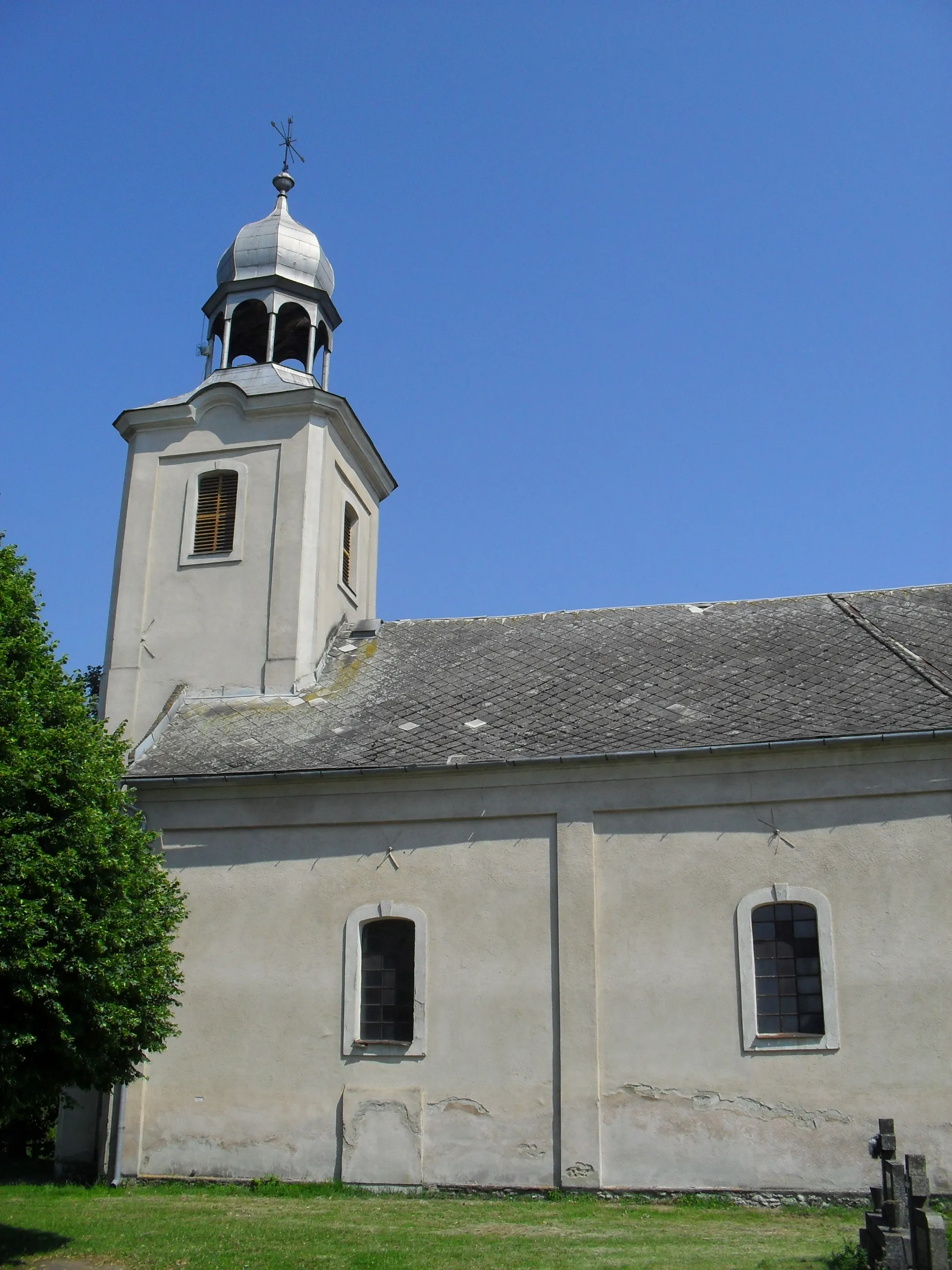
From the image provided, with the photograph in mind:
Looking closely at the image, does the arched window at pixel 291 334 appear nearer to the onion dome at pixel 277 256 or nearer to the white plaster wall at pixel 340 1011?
the onion dome at pixel 277 256

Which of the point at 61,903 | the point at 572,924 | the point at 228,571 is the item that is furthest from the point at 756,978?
the point at 228,571

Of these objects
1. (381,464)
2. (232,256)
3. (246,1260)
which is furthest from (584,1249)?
(232,256)

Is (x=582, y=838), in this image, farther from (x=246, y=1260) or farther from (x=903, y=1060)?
(x=246, y=1260)

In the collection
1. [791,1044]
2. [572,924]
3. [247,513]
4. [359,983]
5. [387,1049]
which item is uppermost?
[247,513]

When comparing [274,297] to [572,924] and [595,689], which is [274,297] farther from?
[572,924]

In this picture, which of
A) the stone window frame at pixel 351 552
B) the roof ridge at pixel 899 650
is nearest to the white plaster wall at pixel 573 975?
the roof ridge at pixel 899 650

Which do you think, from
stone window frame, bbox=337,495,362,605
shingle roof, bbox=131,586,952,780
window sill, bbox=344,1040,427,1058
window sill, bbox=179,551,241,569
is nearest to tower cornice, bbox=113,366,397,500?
stone window frame, bbox=337,495,362,605

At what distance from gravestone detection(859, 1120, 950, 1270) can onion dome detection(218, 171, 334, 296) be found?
18247mm

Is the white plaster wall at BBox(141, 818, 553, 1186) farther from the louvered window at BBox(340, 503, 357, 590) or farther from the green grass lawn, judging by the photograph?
the louvered window at BBox(340, 503, 357, 590)

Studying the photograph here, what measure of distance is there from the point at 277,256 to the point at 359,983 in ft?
44.7

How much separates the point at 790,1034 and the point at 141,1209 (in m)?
7.74

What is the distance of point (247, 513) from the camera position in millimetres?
20703

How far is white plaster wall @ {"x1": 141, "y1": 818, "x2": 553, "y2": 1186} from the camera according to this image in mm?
14852

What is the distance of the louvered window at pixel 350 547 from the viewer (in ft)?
72.7
